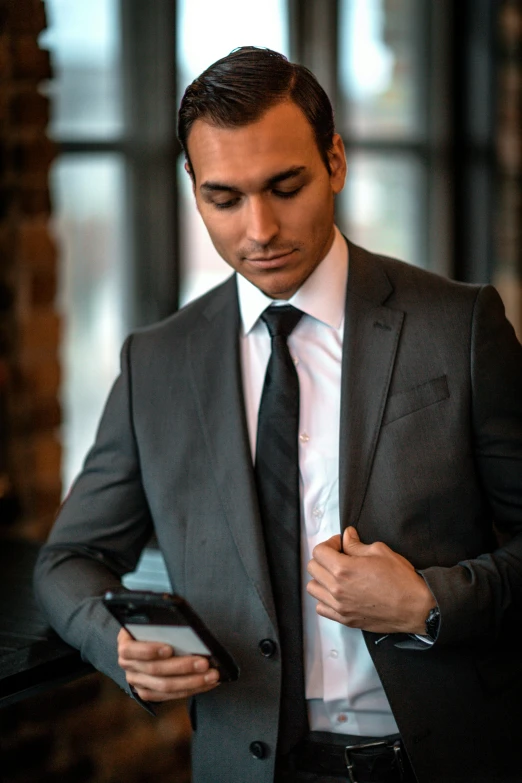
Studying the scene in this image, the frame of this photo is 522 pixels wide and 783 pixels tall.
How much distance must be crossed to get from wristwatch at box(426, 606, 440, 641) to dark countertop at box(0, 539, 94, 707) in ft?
1.99

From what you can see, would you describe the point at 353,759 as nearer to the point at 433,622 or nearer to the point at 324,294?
the point at 433,622

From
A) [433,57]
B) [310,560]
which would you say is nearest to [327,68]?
[433,57]

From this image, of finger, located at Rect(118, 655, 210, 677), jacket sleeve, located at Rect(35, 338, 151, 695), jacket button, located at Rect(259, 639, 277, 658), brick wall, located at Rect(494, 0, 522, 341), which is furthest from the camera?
brick wall, located at Rect(494, 0, 522, 341)

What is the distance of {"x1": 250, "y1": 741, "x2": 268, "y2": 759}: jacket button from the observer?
5.18 feet

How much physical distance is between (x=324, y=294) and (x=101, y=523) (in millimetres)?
563

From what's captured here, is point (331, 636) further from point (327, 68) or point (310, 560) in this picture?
point (327, 68)

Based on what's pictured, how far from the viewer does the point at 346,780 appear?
1.59 metres

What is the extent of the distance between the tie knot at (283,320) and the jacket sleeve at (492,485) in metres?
0.29

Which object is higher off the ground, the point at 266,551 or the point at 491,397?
the point at 491,397

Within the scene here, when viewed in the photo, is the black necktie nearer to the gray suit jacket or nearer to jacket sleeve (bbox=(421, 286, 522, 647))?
the gray suit jacket

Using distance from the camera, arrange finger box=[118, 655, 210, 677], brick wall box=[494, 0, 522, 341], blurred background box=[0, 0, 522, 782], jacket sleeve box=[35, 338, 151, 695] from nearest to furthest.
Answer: finger box=[118, 655, 210, 677] < jacket sleeve box=[35, 338, 151, 695] < blurred background box=[0, 0, 522, 782] < brick wall box=[494, 0, 522, 341]

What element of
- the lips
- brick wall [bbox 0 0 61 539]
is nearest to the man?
the lips

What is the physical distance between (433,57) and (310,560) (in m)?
4.01

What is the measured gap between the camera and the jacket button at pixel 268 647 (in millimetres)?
1574
